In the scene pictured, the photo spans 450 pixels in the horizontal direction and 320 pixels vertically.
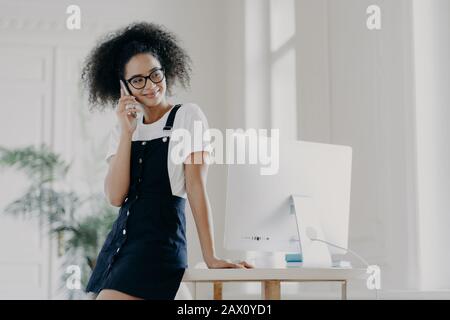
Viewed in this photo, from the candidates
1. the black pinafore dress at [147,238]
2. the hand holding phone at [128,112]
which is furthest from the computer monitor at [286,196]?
the hand holding phone at [128,112]

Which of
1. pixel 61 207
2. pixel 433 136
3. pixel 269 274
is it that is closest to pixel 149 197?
pixel 269 274

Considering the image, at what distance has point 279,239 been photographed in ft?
5.11

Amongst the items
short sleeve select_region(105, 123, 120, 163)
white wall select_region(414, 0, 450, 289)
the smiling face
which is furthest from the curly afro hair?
white wall select_region(414, 0, 450, 289)

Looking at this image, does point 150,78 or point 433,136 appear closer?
point 150,78

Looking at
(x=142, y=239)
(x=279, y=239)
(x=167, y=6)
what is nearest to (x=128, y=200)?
(x=142, y=239)

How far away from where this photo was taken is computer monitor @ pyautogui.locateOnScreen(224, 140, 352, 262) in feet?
4.99

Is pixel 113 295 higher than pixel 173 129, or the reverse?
pixel 173 129

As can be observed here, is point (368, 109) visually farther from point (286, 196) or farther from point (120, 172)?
point (120, 172)

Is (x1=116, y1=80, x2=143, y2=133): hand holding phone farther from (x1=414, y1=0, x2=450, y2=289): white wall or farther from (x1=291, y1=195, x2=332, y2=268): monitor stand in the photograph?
(x1=414, y1=0, x2=450, y2=289): white wall

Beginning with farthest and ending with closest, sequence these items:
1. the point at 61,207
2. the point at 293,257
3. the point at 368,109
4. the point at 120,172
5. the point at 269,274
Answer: the point at 61,207 → the point at 368,109 → the point at 293,257 → the point at 120,172 → the point at 269,274

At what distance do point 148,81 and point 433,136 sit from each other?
812 mm

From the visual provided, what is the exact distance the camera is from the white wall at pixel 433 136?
1895 millimetres

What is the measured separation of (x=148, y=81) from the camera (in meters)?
1.58

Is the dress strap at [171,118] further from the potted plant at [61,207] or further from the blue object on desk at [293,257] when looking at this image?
the potted plant at [61,207]
